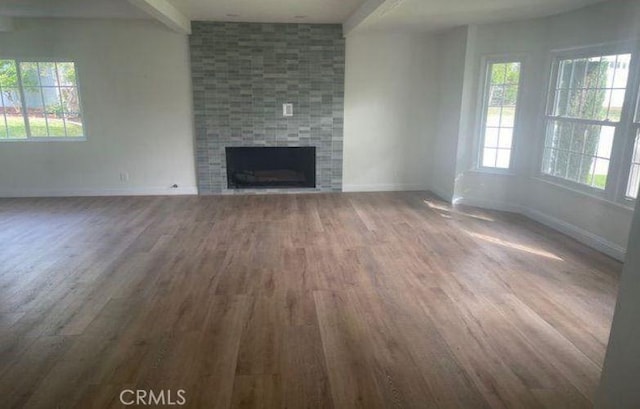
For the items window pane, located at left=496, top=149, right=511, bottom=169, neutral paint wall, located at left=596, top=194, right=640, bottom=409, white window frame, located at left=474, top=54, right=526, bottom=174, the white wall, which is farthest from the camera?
the white wall

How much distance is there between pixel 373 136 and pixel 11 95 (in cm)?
556

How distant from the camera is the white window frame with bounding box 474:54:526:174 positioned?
5555mm

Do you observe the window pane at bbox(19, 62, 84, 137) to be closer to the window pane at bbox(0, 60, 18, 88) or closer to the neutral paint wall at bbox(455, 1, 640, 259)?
the window pane at bbox(0, 60, 18, 88)

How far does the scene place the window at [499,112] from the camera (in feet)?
18.5

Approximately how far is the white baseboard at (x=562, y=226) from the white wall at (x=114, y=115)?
178 inches

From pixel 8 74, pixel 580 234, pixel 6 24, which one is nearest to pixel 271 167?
pixel 8 74

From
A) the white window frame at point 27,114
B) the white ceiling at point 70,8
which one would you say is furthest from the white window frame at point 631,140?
the white window frame at point 27,114

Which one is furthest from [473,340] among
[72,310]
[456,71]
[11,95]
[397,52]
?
[11,95]

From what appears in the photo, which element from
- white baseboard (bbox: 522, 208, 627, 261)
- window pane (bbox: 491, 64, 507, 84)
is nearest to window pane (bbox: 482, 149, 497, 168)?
white baseboard (bbox: 522, 208, 627, 261)

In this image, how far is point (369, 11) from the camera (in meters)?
4.56

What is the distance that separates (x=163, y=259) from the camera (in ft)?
13.5

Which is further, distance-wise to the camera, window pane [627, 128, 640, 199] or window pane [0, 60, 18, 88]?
window pane [0, 60, 18, 88]

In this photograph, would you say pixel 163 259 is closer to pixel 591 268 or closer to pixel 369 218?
pixel 369 218

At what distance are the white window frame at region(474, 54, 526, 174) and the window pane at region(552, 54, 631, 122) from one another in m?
0.50
